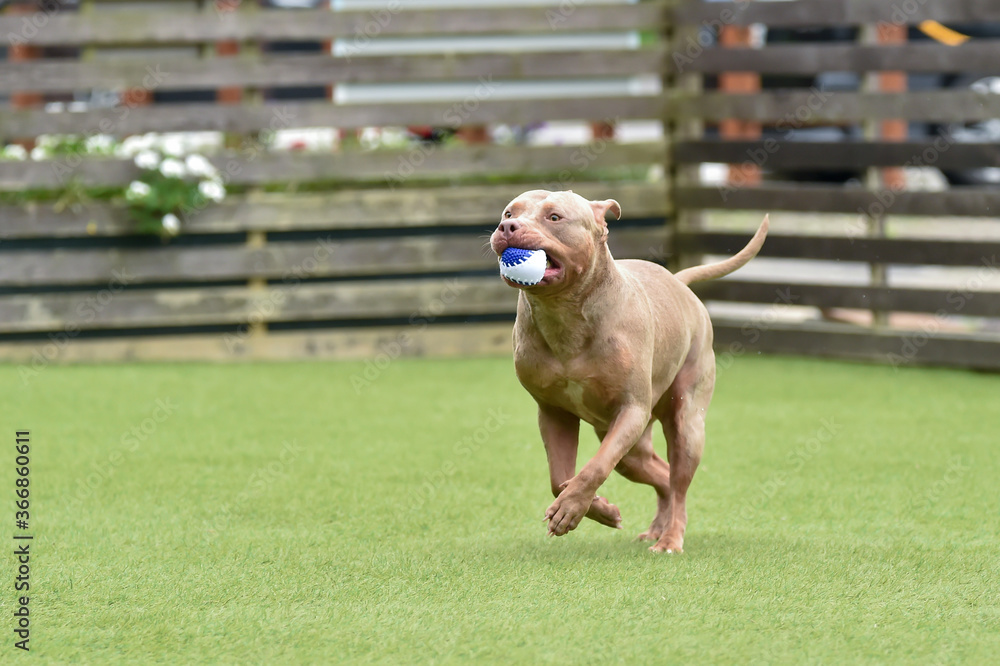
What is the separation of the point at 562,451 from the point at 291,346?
499 centimetres

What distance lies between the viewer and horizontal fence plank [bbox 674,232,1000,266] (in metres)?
7.50

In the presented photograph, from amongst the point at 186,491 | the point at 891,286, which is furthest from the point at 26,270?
the point at 891,286

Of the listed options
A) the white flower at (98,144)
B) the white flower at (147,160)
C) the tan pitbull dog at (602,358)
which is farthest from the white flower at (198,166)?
the tan pitbull dog at (602,358)

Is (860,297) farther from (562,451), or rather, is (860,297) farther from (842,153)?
(562,451)

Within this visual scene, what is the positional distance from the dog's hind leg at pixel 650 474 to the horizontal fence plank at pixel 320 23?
4.92 m

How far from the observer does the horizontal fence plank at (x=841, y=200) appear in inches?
295

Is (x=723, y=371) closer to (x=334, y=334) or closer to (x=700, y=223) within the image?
(x=700, y=223)

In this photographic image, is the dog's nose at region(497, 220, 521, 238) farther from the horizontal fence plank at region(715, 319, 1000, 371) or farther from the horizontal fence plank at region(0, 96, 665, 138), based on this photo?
the horizontal fence plank at region(0, 96, 665, 138)

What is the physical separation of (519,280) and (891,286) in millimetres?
4974

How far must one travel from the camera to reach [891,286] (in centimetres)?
786

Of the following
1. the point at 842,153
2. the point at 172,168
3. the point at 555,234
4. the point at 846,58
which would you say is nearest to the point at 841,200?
the point at 842,153

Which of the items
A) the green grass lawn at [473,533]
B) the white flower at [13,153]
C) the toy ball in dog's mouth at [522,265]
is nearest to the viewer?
the green grass lawn at [473,533]

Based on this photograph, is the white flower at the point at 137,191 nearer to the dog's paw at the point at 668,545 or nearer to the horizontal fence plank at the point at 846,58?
the horizontal fence plank at the point at 846,58

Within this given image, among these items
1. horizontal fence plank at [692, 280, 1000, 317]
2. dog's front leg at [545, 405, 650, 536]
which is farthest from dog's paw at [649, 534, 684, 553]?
horizontal fence plank at [692, 280, 1000, 317]
